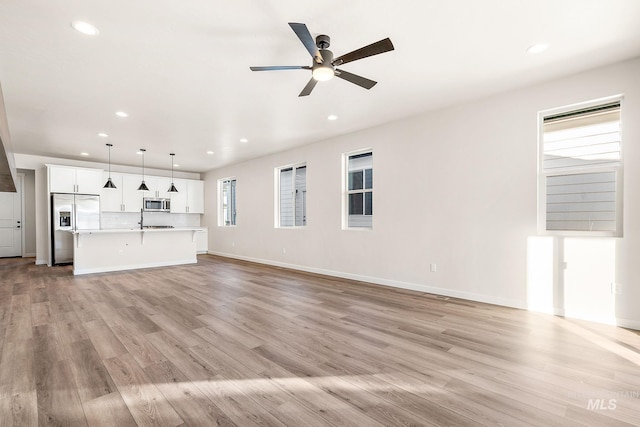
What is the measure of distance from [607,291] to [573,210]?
957 mm

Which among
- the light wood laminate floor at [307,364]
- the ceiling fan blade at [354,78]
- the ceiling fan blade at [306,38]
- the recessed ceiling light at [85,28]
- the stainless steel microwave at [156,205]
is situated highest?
the recessed ceiling light at [85,28]

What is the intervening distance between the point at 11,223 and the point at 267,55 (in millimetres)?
10277

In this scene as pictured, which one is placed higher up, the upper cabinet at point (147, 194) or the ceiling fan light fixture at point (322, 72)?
the ceiling fan light fixture at point (322, 72)

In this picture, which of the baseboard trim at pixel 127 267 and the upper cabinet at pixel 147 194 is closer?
Answer: the baseboard trim at pixel 127 267

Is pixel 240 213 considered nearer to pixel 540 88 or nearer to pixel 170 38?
pixel 170 38

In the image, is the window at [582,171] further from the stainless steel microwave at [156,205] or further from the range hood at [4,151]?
the stainless steel microwave at [156,205]

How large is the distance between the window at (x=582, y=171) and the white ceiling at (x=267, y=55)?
23.4 inches

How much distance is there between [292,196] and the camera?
725 centimetres

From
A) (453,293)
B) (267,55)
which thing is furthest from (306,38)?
(453,293)

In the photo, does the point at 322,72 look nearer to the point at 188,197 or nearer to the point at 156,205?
the point at 156,205

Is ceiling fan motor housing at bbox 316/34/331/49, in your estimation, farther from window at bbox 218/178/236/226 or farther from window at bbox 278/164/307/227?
window at bbox 218/178/236/226

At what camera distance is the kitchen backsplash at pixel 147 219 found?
28.1 ft

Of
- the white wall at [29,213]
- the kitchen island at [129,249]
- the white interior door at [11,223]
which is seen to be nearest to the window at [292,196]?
the kitchen island at [129,249]

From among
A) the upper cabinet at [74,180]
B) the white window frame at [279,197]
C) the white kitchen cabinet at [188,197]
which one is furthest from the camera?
the white kitchen cabinet at [188,197]
